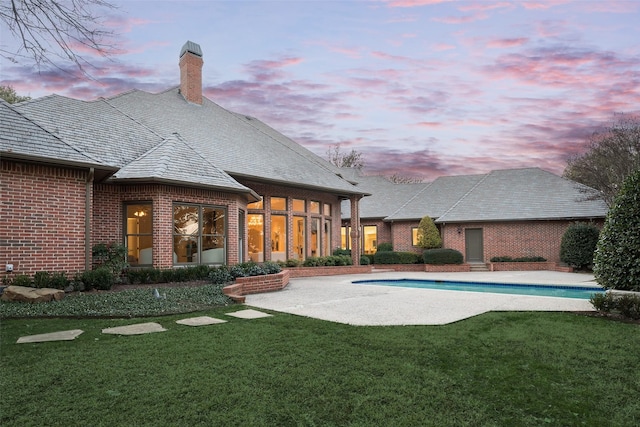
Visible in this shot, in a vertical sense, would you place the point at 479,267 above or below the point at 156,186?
below

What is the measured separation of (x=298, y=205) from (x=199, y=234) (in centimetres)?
726

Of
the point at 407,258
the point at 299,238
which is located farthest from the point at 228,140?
the point at 407,258

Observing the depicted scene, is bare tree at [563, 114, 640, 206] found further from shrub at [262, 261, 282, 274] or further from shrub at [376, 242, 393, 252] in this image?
shrub at [262, 261, 282, 274]

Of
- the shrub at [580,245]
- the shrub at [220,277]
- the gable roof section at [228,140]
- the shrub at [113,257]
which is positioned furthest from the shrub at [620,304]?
the shrub at [580,245]

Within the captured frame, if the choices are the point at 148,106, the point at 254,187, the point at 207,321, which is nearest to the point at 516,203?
the point at 254,187

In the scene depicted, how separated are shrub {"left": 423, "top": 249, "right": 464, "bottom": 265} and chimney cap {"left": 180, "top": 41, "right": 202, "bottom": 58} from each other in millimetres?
15704

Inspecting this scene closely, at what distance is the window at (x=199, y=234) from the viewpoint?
13.0 m

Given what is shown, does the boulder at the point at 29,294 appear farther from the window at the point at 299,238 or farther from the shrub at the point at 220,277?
the window at the point at 299,238

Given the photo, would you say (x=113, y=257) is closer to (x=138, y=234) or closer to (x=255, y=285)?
(x=138, y=234)

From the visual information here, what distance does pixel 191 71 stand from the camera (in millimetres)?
20797

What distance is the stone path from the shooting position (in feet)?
18.7

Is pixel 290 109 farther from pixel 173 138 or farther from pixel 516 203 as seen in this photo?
pixel 516 203

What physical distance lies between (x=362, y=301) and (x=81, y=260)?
22.8 ft

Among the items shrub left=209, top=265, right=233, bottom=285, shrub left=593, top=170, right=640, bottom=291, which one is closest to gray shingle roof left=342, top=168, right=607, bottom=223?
shrub left=593, top=170, right=640, bottom=291
